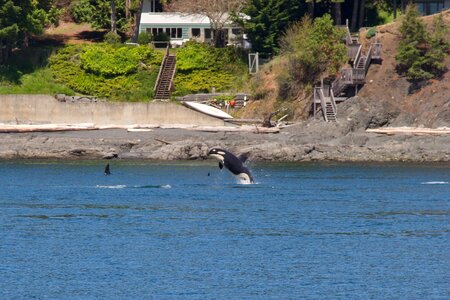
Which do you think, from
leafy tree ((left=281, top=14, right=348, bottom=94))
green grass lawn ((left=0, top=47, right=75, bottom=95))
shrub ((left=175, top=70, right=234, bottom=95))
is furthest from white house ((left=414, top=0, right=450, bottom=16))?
green grass lawn ((left=0, top=47, right=75, bottom=95))

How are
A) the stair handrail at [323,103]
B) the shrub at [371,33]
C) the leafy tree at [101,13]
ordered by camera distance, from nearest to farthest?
the stair handrail at [323,103]
the shrub at [371,33]
the leafy tree at [101,13]

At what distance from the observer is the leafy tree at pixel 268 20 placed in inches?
3260

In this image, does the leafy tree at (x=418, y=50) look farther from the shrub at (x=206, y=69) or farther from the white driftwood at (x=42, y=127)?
the white driftwood at (x=42, y=127)

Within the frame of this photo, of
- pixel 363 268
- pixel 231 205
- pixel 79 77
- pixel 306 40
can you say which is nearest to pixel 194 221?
pixel 231 205

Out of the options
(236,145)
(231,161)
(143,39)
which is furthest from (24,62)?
(231,161)

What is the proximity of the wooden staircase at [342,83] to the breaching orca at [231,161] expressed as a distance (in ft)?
64.3

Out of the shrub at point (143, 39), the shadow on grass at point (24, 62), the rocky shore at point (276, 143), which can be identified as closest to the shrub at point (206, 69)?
the shrub at point (143, 39)

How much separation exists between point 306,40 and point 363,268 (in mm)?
44099

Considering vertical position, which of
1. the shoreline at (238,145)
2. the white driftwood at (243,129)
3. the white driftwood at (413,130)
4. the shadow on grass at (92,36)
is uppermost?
the shadow on grass at (92,36)

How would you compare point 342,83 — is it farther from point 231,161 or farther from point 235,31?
point 231,161

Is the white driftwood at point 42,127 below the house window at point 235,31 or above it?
below

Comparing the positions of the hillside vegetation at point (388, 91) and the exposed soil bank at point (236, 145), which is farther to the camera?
the hillside vegetation at point (388, 91)

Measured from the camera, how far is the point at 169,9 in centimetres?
9231

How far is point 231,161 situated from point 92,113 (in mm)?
25570
